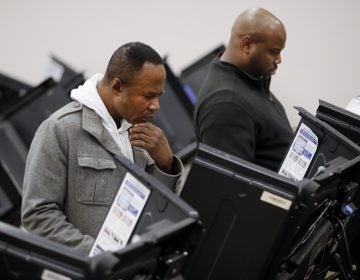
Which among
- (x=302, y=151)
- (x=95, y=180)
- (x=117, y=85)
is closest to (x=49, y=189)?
(x=95, y=180)

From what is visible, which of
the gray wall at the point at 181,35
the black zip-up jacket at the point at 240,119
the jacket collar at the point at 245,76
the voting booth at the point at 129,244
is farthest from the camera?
the gray wall at the point at 181,35

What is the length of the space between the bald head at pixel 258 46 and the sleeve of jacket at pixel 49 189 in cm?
89

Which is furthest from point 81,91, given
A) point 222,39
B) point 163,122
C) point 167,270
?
point 222,39

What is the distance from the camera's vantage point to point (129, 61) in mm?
1608

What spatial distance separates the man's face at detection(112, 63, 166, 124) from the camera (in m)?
1.61

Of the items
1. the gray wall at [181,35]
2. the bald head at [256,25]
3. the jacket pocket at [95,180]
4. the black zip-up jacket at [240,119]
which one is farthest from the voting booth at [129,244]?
the gray wall at [181,35]

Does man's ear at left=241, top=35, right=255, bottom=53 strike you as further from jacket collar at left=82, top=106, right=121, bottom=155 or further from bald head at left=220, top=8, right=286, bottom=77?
jacket collar at left=82, top=106, right=121, bottom=155

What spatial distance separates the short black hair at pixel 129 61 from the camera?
160 cm

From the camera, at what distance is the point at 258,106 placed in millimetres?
2131

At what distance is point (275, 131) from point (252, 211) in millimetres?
853

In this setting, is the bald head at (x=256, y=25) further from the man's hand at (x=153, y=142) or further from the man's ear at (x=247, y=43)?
the man's hand at (x=153, y=142)

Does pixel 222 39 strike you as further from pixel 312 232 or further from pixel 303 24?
pixel 312 232

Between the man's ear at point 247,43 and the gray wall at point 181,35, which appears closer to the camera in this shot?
the man's ear at point 247,43

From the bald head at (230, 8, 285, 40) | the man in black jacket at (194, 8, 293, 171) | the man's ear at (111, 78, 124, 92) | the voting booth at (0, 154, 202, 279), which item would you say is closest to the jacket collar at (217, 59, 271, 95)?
the man in black jacket at (194, 8, 293, 171)
